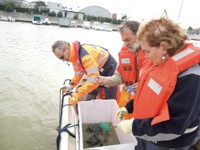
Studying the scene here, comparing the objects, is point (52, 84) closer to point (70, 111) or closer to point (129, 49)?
point (70, 111)

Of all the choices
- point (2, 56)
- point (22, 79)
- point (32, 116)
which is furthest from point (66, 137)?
point (2, 56)

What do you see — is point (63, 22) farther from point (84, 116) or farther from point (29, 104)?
point (84, 116)

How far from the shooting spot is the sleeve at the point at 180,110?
3.32 ft

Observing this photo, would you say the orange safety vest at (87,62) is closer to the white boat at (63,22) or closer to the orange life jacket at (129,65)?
the orange life jacket at (129,65)

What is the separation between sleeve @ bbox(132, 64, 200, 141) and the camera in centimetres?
101

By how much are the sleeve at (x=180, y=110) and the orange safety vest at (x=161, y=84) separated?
28 mm

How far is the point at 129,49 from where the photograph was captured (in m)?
1.98

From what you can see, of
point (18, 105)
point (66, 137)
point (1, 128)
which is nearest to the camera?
point (66, 137)

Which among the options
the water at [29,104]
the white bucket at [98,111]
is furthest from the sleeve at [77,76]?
the water at [29,104]

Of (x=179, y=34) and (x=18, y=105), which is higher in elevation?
(x=179, y=34)

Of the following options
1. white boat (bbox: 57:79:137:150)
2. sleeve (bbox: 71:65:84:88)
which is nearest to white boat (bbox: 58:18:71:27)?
sleeve (bbox: 71:65:84:88)

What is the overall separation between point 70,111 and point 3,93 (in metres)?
3.33

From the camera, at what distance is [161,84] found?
1.14m

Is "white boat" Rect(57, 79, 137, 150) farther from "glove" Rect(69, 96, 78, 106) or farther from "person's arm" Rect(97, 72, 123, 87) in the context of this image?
"person's arm" Rect(97, 72, 123, 87)
